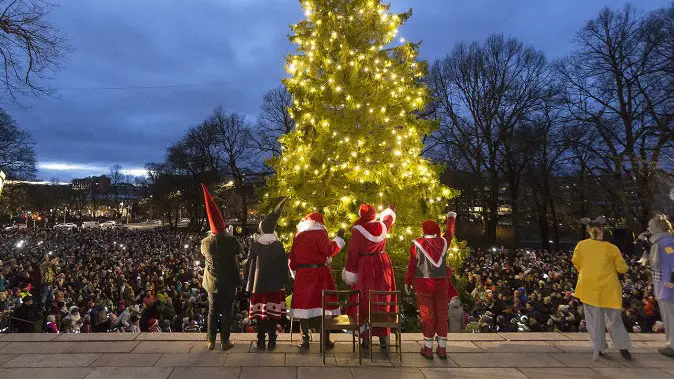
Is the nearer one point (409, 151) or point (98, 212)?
point (409, 151)

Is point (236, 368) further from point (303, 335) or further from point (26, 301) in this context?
point (26, 301)

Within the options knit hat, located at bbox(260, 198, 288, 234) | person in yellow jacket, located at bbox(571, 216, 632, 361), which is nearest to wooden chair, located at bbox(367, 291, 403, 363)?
knit hat, located at bbox(260, 198, 288, 234)

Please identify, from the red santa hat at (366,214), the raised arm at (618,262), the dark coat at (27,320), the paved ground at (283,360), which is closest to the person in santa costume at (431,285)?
the paved ground at (283,360)

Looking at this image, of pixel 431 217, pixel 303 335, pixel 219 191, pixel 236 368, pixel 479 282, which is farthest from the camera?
pixel 219 191

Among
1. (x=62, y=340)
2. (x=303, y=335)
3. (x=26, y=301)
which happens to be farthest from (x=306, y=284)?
(x=26, y=301)

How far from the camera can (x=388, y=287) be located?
18.5ft

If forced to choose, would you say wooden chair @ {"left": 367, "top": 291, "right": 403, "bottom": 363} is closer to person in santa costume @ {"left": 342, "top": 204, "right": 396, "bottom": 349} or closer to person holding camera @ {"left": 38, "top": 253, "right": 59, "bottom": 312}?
person in santa costume @ {"left": 342, "top": 204, "right": 396, "bottom": 349}

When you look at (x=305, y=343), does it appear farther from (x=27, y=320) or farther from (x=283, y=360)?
(x=27, y=320)

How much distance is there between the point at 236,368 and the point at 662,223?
18.1 ft

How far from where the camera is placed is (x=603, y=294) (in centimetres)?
527

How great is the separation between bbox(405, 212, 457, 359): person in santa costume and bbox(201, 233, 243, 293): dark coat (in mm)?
2217

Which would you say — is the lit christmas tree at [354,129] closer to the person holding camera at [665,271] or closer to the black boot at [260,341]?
the black boot at [260,341]

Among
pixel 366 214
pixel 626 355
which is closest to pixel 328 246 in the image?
pixel 366 214

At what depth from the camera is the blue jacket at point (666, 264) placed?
536 centimetres
